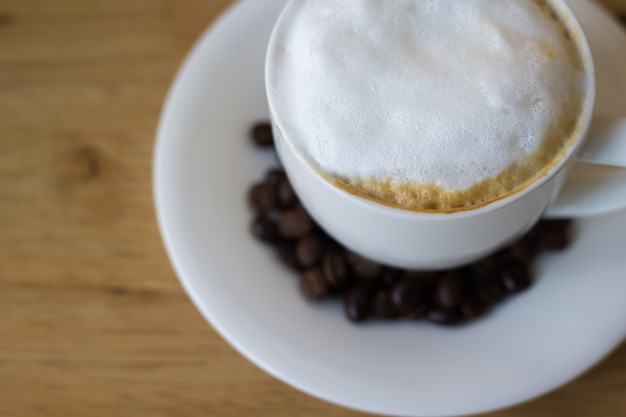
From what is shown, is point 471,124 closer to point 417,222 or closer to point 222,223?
point 417,222

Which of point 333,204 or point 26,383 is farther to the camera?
point 26,383

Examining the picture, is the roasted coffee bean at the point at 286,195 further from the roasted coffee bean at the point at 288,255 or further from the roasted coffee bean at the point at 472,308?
the roasted coffee bean at the point at 472,308

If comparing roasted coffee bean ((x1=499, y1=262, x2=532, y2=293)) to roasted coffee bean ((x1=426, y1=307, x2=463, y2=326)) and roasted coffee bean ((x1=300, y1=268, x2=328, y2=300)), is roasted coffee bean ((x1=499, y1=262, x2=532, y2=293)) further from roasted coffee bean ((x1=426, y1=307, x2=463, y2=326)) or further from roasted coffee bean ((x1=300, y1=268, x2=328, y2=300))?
roasted coffee bean ((x1=300, y1=268, x2=328, y2=300))

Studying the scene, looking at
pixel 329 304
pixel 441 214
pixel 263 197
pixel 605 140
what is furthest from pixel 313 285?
pixel 605 140

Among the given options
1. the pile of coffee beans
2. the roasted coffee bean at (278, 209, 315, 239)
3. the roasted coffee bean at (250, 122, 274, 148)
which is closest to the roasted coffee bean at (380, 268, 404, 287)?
the pile of coffee beans

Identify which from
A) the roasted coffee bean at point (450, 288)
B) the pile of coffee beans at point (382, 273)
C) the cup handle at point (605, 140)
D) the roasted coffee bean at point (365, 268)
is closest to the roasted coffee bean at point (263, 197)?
the pile of coffee beans at point (382, 273)

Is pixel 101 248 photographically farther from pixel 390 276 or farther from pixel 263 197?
pixel 390 276

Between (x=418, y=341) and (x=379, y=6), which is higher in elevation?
(x=379, y=6)

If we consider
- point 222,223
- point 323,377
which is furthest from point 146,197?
point 323,377
